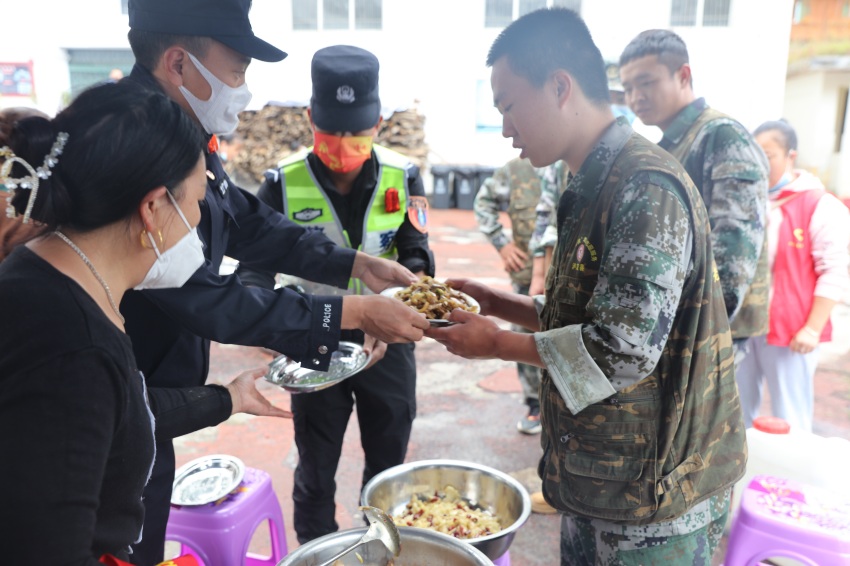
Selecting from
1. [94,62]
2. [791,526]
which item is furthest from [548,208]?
[94,62]

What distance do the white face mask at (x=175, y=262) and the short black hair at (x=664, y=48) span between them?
2.26 meters

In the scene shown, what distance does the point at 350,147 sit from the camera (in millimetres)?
2730

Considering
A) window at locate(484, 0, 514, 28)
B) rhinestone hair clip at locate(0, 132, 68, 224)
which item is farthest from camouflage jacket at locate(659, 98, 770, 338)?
window at locate(484, 0, 514, 28)

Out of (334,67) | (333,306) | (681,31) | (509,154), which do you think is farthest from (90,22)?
(333,306)

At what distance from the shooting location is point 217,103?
192 centimetres

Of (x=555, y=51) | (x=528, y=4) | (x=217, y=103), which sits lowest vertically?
(x=217, y=103)

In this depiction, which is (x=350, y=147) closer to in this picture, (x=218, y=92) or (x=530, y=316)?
(x=218, y=92)

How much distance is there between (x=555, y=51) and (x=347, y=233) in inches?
58.3

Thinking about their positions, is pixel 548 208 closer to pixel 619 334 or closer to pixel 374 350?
pixel 374 350

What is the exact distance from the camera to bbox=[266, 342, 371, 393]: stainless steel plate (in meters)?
2.27

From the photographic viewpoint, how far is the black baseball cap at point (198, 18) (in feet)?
5.80

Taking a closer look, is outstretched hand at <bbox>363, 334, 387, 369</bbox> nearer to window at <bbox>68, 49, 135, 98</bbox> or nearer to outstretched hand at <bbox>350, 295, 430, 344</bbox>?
outstretched hand at <bbox>350, 295, 430, 344</bbox>

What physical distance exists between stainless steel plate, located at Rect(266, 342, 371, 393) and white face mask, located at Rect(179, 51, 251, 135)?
0.90m

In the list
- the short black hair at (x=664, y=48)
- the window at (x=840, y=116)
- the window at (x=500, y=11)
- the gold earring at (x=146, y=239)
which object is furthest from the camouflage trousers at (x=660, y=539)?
the window at (x=840, y=116)
